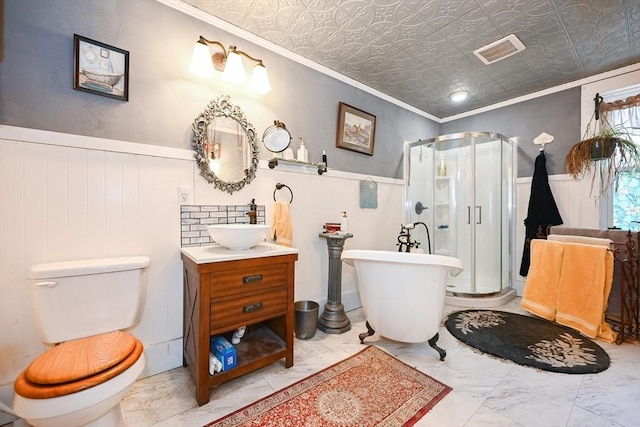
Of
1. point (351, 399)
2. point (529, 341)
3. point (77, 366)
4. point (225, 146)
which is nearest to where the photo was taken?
point (77, 366)

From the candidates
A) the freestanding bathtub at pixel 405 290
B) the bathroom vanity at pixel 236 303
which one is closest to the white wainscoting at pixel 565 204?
the freestanding bathtub at pixel 405 290

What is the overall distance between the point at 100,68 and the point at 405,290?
2.28m

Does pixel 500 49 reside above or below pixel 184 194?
above

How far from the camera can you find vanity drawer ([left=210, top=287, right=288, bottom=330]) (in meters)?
1.47

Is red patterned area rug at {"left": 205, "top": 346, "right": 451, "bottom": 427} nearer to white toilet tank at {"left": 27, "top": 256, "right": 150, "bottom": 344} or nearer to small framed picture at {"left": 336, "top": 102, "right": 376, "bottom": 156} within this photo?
white toilet tank at {"left": 27, "top": 256, "right": 150, "bottom": 344}

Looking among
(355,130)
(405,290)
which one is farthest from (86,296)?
(355,130)

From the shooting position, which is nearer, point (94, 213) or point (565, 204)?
point (94, 213)

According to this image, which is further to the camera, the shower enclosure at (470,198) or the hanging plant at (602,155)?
the shower enclosure at (470,198)

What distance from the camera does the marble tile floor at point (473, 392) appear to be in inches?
51.6

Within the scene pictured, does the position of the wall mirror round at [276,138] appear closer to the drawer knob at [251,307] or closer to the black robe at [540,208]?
the drawer knob at [251,307]

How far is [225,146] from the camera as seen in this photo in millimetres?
1930

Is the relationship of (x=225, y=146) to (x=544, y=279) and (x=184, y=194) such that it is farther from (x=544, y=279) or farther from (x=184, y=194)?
(x=544, y=279)

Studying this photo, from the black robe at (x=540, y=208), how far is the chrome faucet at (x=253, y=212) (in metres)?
2.86

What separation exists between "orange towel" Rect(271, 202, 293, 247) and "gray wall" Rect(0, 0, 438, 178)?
45cm
